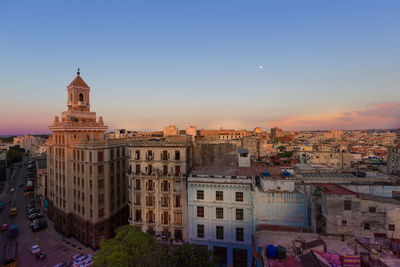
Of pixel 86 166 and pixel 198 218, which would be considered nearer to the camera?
pixel 198 218

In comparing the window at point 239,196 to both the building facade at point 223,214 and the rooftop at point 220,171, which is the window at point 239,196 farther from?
the rooftop at point 220,171

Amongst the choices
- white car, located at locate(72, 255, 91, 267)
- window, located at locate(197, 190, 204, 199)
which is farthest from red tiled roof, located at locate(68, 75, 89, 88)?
window, located at locate(197, 190, 204, 199)

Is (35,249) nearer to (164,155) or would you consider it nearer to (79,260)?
(79,260)

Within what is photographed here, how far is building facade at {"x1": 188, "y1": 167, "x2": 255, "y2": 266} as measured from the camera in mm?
34344

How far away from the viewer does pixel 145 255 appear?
79.0 feet

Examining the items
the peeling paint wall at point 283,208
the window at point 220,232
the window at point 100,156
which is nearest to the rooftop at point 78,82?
the window at point 100,156

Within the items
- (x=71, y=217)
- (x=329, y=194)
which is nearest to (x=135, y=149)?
(x=71, y=217)

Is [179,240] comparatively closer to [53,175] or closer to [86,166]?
[86,166]

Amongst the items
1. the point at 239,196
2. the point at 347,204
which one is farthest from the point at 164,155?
the point at 347,204

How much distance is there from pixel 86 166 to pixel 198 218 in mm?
27698

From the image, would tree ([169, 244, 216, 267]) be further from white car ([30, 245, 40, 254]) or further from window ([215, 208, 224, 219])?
white car ([30, 245, 40, 254])

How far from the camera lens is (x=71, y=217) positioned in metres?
49.3

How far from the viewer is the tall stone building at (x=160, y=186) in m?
38.1

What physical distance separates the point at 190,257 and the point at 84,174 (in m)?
32.7
